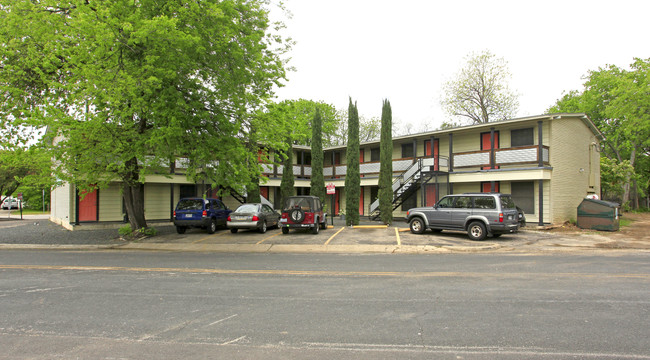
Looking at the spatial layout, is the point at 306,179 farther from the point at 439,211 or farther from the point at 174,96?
the point at 174,96

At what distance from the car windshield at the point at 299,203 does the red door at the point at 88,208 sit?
12.5 meters

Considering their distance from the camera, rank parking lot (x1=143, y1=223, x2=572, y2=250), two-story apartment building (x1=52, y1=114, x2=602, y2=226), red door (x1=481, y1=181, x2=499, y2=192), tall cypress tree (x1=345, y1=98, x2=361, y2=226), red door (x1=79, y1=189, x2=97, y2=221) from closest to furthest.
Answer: parking lot (x1=143, y1=223, x2=572, y2=250) → two-story apartment building (x1=52, y1=114, x2=602, y2=226) → tall cypress tree (x1=345, y1=98, x2=361, y2=226) → red door (x1=79, y1=189, x2=97, y2=221) → red door (x1=481, y1=181, x2=499, y2=192)

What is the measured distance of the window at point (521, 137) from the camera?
67.3 ft

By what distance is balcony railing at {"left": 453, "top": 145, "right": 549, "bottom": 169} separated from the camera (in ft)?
62.9

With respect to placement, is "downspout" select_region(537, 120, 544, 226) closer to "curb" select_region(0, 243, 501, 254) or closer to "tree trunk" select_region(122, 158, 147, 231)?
"curb" select_region(0, 243, 501, 254)

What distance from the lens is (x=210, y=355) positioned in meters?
3.91

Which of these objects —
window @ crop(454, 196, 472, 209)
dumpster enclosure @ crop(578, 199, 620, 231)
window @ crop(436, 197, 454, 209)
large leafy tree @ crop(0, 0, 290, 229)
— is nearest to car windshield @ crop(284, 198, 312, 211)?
large leafy tree @ crop(0, 0, 290, 229)

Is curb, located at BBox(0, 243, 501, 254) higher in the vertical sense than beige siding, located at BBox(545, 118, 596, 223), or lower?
lower

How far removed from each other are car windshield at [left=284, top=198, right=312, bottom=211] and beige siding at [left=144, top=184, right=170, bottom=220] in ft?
37.6

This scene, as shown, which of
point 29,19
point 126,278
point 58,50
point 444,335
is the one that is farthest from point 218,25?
point 444,335

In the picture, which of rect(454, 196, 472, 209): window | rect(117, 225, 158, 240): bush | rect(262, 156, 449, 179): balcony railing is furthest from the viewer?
rect(262, 156, 449, 179): balcony railing

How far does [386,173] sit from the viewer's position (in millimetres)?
19859

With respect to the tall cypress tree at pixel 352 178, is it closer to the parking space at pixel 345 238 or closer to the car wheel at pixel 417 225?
the parking space at pixel 345 238

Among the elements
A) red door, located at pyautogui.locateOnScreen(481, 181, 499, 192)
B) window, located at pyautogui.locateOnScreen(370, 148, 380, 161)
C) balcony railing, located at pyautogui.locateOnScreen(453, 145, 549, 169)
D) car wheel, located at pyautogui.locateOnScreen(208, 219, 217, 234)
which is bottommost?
car wheel, located at pyautogui.locateOnScreen(208, 219, 217, 234)
